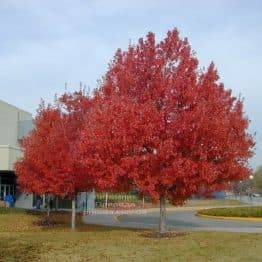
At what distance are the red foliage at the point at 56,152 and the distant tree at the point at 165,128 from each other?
483 centimetres

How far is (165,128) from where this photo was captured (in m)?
19.3

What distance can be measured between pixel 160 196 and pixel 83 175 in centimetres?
460

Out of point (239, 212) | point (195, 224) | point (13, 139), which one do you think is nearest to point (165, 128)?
point (195, 224)

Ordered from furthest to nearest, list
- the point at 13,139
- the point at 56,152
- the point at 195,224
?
the point at 13,139
the point at 195,224
the point at 56,152

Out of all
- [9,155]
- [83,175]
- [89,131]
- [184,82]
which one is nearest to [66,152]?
[83,175]

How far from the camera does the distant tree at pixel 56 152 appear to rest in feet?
82.8

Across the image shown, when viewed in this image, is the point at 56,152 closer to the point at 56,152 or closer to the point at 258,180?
the point at 56,152

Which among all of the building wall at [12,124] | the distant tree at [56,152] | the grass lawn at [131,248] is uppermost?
the building wall at [12,124]

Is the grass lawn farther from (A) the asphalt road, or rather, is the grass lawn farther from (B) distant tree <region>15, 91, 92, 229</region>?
(A) the asphalt road

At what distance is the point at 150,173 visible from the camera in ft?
63.4

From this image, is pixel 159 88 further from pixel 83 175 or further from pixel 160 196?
pixel 83 175

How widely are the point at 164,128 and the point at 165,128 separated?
0.24 feet

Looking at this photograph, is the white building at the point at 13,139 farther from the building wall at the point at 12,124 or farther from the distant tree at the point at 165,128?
the distant tree at the point at 165,128

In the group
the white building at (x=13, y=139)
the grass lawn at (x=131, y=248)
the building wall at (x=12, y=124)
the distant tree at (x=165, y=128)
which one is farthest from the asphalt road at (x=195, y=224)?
the building wall at (x=12, y=124)
